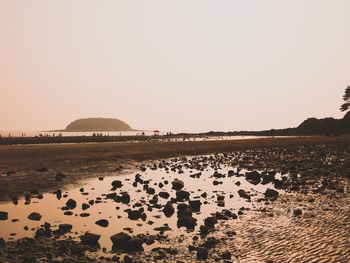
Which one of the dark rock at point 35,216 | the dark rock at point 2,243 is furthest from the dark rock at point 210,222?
the dark rock at point 35,216

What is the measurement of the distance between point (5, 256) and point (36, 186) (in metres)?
15.8

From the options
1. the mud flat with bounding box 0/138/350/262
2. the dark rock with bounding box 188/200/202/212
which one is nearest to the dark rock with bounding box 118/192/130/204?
the mud flat with bounding box 0/138/350/262

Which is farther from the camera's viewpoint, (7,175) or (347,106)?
(347,106)

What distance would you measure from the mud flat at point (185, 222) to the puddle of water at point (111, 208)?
1.9 inches

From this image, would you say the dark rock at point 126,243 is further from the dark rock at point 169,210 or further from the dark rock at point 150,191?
the dark rock at point 150,191

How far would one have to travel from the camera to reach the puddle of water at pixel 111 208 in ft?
49.3

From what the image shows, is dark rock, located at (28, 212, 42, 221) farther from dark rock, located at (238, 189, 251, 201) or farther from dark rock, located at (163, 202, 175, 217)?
dark rock, located at (238, 189, 251, 201)

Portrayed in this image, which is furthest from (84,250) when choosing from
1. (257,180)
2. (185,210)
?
(257,180)

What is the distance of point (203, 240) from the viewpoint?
13.2 metres

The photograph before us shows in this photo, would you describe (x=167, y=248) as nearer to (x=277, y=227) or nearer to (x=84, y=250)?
(x=84, y=250)

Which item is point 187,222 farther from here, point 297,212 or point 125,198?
point 125,198

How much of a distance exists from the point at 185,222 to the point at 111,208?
552 cm

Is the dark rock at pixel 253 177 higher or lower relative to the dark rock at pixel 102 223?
higher

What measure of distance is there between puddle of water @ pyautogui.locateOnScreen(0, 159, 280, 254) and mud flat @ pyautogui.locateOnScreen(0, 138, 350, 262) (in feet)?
0.16
